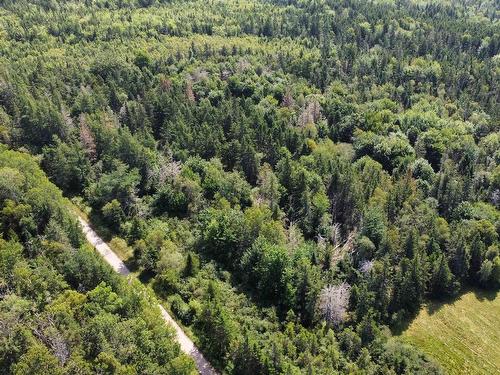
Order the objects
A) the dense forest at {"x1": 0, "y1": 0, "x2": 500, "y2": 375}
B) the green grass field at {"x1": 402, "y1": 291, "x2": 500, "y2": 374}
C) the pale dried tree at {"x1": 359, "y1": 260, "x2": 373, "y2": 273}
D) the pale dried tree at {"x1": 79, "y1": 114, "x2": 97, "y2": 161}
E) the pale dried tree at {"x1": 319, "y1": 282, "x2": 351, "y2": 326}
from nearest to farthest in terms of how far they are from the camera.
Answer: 1. the dense forest at {"x1": 0, "y1": 0, "x2": 500, "y2": 375}
2. the pale dried tree at {"x1": 319, "y1": 282, "x2": 351, "y2": 326}
3. the green grass field at {"x1": 402, "y1": 291, "x2": 500, "y2": 374}
4. the pale dried tree at {"x1": 359, "y1": 260, "x2": 373, "y2": 273}
5. the pale dried tree at {"x1": 79, "y1": 114, "x2": 97, "y2": 161}

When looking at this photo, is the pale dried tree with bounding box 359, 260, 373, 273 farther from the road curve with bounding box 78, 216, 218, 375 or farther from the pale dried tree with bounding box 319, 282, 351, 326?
the road curve with bounding box 78, 216, 218, 375

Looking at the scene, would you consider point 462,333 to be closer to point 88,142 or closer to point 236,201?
point 236,201

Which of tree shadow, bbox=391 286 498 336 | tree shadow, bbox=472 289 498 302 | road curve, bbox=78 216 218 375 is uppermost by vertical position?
road curve, bbox=78 216 218 375

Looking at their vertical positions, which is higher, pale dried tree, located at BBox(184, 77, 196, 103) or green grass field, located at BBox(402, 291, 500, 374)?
pale dried tree, located at BBox(184, 77, 196, 103)

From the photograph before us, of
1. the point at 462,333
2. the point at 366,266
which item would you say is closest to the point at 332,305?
the point at 366,266

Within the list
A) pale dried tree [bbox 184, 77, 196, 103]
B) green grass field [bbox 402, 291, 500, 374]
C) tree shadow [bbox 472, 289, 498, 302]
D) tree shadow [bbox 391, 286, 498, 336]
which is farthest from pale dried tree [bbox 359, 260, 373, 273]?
pale dried tree [bbox 184, 77, 196, 103]

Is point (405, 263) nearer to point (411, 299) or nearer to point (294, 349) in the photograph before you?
point (411, 299)

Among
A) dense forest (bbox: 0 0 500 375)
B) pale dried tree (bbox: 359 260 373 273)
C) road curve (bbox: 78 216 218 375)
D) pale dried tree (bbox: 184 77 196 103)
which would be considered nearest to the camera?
dense forest (bbox: 0 0 500 375)
